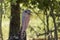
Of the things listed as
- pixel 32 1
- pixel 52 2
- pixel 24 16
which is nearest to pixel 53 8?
pixel 52 2

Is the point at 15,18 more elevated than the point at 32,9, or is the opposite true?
the point at 32,9

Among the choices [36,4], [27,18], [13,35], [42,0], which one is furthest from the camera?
[13,35]

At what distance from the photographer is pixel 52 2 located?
4.65 m

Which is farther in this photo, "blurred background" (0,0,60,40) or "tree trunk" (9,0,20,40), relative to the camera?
"tree trunk" (9,0,20,40)

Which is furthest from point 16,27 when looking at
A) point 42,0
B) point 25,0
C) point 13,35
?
point 42,0

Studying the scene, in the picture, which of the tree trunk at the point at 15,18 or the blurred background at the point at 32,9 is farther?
the tree trunk at the point at 15,18

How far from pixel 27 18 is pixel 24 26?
6.9 inches

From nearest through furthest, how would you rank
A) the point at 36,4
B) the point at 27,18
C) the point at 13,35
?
the point at 27,18, the point at 36,4, the point at 13,35

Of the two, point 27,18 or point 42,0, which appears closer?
point 27,18

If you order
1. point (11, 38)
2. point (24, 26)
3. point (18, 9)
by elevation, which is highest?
point (18, 9)

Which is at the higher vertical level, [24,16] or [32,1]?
[32,1]

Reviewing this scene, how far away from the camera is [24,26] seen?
4.09 meters

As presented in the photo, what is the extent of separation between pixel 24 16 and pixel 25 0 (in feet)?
2.89

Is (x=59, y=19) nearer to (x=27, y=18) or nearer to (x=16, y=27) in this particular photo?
(x=16, y=27)
